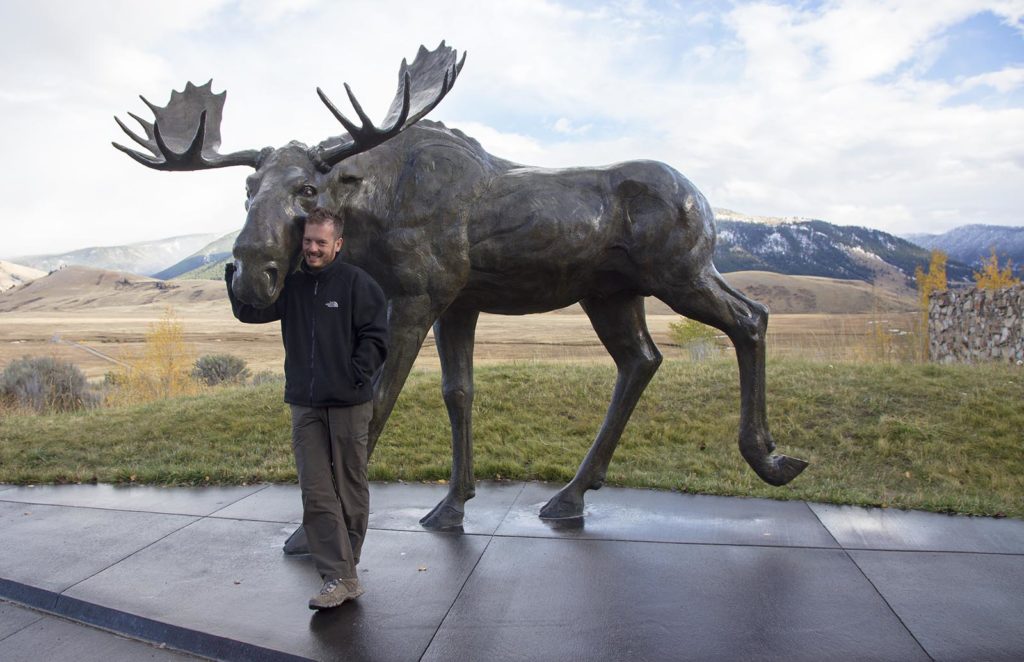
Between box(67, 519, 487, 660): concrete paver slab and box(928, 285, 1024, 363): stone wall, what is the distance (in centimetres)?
1489

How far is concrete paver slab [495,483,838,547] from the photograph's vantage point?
391cm

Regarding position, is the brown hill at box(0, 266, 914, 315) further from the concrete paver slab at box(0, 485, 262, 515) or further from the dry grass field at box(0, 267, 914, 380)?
the concrete paver slab at box(0, 485, 262, 515)

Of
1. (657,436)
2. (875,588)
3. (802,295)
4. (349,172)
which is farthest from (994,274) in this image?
(802,295)

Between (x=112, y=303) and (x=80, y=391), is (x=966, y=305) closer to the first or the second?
(x=80, y=391)

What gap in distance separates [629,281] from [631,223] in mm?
345

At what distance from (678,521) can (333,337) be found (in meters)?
2.30

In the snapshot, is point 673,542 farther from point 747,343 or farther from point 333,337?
point 333,337

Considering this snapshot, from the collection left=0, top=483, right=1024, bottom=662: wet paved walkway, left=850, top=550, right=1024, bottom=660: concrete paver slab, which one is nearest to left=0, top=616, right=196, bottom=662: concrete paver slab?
left=0, top=483, right=1024, bottom=662: wet paved walkway

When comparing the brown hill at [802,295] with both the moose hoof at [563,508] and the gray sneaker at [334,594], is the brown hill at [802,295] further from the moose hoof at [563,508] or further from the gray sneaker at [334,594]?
the gray sneaker at [334,594]

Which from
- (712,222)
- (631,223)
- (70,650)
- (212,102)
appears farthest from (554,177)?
(70,650)

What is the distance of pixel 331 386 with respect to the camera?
3062mm

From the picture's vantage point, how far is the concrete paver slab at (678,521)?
3.91 meters

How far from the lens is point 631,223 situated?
4070mm

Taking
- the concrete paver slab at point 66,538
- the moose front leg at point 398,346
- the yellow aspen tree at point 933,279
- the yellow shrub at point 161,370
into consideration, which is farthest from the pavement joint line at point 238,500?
the yellow aspen tree at point 933,279
